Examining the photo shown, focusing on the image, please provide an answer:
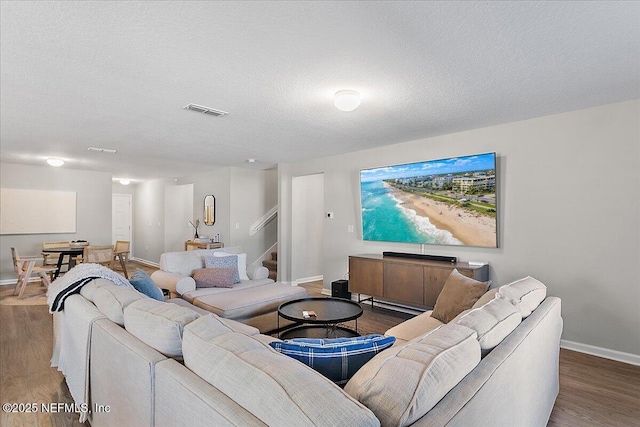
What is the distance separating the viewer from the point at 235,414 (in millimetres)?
942

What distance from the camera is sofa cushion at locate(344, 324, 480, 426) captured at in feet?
3.07

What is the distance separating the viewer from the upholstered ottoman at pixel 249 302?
323cm

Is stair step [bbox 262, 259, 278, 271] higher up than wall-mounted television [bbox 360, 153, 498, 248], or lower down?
lower down

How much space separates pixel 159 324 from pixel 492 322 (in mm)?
1437

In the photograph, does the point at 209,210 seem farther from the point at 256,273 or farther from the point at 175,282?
the point at 175,282

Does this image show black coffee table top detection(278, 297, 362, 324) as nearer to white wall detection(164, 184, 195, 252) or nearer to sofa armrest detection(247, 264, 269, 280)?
sofa armrest detection(247, 264, 269, 280)

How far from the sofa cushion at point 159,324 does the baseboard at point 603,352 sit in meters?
3.66

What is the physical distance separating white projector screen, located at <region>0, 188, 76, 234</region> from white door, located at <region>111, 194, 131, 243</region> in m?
2.78

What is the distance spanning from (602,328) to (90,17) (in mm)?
4599

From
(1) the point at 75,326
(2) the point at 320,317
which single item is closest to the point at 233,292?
(2) the point at 320,317

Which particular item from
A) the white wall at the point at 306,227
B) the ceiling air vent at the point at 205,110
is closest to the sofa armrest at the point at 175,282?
the ceiling air vent at the point at 205,110

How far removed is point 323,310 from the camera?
310 cm

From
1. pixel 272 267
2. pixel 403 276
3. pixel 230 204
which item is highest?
pixel 230 204

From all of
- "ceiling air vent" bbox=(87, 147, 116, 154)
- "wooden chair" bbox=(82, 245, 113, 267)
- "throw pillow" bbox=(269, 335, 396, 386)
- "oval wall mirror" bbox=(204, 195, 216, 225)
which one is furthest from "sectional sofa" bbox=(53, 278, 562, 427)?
"oval wall mirror" bbox=(204, 195, 216, 225)
